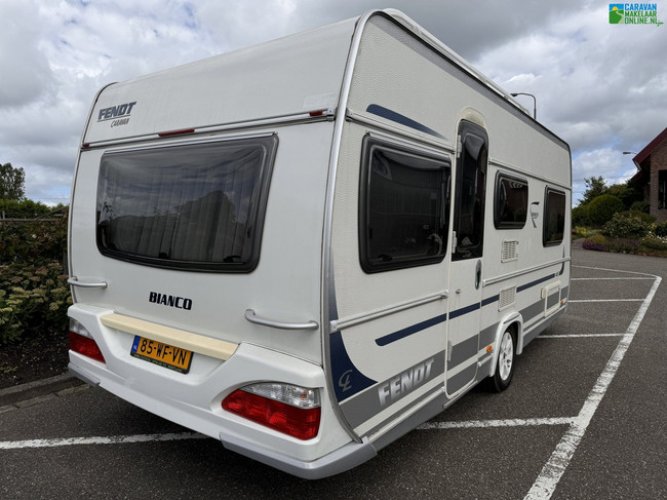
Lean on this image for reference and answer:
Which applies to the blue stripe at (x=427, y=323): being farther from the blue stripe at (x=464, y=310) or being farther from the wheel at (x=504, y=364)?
→ the wheel at (x=504, y=364)

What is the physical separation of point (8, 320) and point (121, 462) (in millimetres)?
2524

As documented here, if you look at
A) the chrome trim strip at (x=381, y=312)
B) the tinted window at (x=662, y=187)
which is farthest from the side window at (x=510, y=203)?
the tinted window at (x=662, y=187)

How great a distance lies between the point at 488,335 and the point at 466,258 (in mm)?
884

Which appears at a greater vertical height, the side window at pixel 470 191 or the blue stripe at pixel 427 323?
the side window at pixel 470 191

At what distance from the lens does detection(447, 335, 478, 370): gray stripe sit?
339 cm

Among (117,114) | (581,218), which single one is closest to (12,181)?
(581,218)

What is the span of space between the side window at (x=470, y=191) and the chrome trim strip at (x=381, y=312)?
35 centimetres

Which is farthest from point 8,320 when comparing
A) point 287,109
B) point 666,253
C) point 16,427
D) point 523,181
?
point 666,253

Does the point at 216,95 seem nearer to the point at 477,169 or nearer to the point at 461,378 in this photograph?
the point at 477,169

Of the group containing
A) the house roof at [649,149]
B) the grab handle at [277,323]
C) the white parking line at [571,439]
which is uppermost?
the house roof at [649,149]

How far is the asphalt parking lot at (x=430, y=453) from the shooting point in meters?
2.87

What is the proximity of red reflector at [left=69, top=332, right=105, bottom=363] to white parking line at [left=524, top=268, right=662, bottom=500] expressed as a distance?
283 cm

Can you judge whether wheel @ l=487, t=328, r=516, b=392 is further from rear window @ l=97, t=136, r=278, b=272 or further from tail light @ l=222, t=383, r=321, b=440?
rear window @ l=97, t=136, r=278, b=272

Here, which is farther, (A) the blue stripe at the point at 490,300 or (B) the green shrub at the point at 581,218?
(B) the green shrub at the point at 581,218
